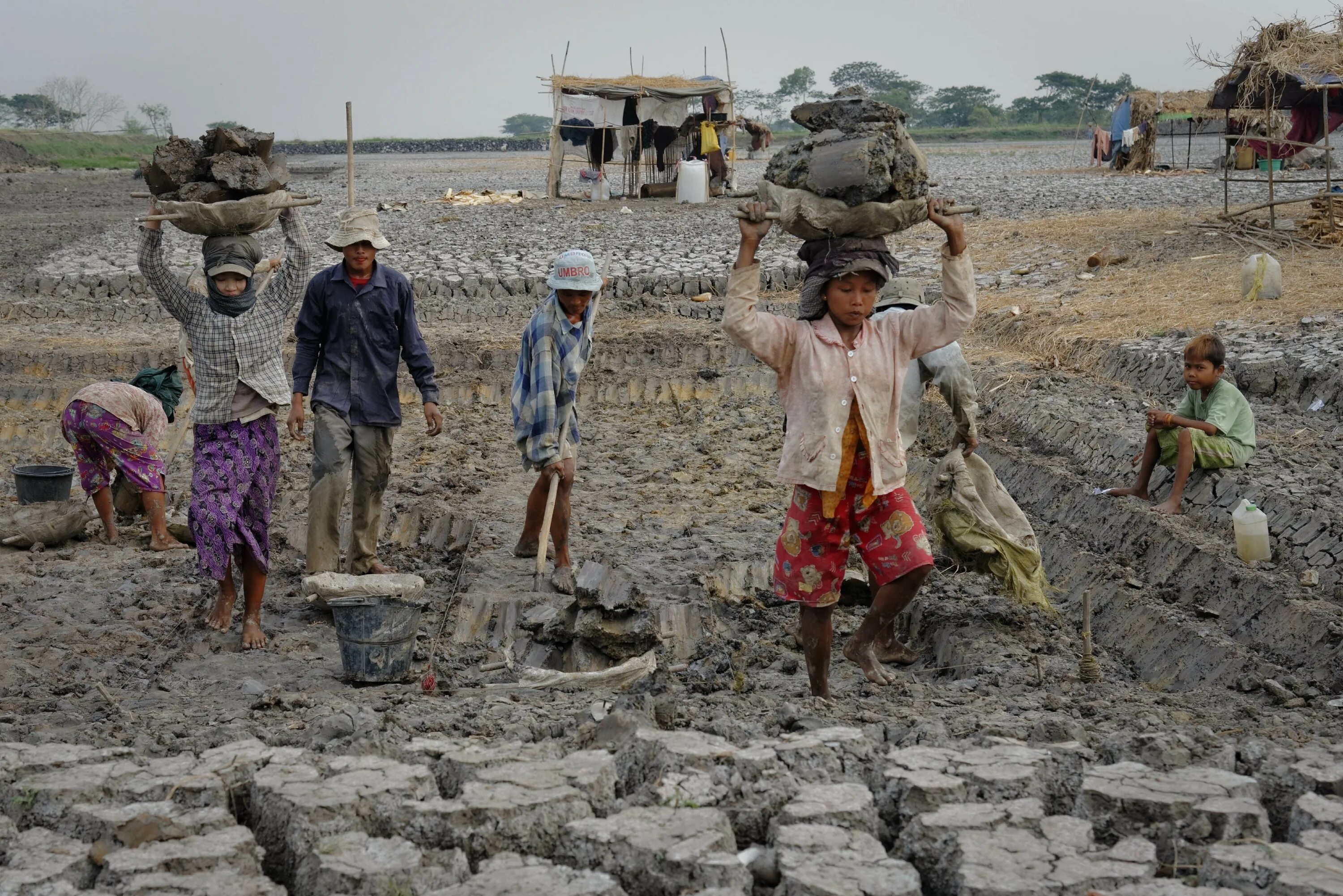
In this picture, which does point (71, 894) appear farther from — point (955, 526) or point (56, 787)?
point (955, 526)

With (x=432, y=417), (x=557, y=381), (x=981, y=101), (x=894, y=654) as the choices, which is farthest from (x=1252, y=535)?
(x=981, y=101)

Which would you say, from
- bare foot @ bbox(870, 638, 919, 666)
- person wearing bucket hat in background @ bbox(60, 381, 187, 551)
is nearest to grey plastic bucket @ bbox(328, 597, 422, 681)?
bare foot @ bbox(870, 638, 919, 666)

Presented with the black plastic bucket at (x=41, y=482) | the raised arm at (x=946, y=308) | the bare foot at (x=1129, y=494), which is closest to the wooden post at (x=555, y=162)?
the black plastic bucket at (x=41, y=482)

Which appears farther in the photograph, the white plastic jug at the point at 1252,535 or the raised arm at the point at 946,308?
the white plastic jug at the point at 1252,535

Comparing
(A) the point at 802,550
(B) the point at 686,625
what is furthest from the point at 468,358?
(A) the point at 802,550

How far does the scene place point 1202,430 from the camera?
6.70 m

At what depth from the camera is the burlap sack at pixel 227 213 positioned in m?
5.36

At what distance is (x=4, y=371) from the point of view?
1148 centimetres

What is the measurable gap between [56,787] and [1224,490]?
5.73 m

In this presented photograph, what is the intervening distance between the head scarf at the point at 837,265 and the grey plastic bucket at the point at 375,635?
199 cm

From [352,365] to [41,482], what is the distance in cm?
285

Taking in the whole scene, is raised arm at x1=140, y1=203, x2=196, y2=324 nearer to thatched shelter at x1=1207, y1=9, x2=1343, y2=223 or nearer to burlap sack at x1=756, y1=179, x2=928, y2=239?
burlap sack at x1=756, y1=179, x2=928, y2=239

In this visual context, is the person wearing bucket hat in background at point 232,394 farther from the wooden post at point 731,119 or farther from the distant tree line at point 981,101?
the distant tree line at point 981,101

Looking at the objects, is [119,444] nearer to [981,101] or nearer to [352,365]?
[352,365]
